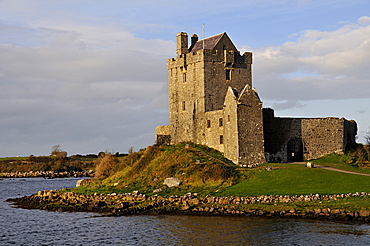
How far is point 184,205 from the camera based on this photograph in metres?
39.0

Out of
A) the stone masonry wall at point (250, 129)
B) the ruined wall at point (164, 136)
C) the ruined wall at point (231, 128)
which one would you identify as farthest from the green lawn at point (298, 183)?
the ruined wall at point (164, 136)

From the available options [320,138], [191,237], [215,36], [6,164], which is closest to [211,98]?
[215,36]

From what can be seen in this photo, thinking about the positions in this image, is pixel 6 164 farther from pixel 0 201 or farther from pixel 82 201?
pixel 82 201

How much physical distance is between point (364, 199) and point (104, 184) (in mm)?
26256

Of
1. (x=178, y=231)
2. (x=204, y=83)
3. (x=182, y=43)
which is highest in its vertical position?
(x=182, y=43)

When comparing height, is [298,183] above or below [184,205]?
above

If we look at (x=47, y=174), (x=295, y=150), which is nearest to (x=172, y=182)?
(x=295, y=150)

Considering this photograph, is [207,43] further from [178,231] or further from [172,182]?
[178,231]

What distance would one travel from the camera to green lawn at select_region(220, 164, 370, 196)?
3830cm

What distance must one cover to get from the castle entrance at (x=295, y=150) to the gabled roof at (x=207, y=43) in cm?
1366

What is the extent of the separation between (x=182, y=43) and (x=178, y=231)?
1219 inches

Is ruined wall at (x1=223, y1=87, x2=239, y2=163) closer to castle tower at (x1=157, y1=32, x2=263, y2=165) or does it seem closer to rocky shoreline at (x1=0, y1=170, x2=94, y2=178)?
castle tower at (x1=157, y1=32, x2=263, y2=165)

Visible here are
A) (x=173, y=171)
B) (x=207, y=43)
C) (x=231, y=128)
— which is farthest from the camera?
(x=207, y=43)

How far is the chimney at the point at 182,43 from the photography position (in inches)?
2292
